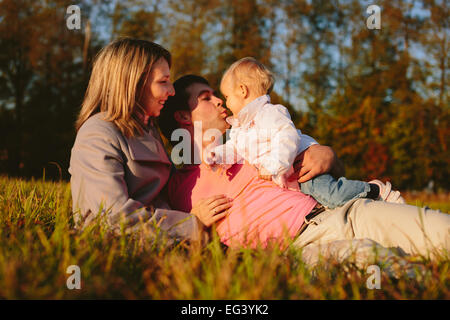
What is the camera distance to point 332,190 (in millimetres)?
2986

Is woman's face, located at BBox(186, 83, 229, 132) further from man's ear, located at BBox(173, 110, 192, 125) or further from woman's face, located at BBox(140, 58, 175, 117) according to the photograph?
woman's face, located at BBox(140, 58, 175, 117)

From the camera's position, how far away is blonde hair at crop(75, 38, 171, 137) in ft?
8.91

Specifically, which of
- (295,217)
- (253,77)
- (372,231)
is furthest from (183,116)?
(372,231)

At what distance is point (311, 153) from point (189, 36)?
51.0 ft

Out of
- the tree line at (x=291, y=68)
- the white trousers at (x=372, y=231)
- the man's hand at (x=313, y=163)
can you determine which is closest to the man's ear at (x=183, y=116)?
the man's hand at (x=313, y=163)

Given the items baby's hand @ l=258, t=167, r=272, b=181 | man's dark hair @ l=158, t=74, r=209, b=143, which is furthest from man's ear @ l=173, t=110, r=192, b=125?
baby's hand @ l=258, t=167, r=272, b=181

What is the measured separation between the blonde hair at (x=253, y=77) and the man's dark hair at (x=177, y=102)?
0.27 m

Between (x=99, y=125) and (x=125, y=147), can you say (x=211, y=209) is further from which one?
(x=99, y=125)

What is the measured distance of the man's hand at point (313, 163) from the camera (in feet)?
10.1

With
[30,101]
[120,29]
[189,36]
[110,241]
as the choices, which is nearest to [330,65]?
→ [189,36]

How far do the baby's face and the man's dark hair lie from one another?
0.58 ft

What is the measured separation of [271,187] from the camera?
9.30 feet

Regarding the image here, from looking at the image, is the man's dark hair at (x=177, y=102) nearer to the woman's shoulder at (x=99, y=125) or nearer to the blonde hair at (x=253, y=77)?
the blonde hair at (x=253, y=77)

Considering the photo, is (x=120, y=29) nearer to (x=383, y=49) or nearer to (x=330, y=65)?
(x=330, y=65)
